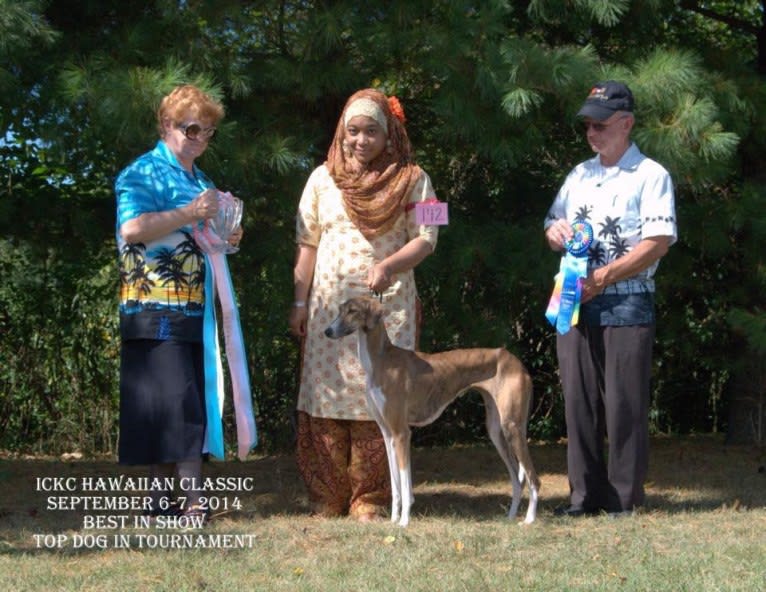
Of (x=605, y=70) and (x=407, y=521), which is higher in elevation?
(x=605, y=70)

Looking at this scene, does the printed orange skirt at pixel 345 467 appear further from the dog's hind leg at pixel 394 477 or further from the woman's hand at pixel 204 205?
the woman's hand at pixel 204 205

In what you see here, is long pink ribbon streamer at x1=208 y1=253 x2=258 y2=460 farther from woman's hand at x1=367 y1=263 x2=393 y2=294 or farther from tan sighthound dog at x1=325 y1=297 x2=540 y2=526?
woman's hand at x1=367 y1=263 x2=393 y2=294

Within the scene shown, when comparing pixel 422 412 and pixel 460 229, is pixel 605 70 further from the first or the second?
pixel 422 412

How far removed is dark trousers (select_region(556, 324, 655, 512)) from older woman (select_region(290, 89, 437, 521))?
882 millimetres

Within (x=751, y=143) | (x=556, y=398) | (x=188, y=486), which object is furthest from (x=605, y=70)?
(x=556, y=398)

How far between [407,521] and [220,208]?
1.74 metres

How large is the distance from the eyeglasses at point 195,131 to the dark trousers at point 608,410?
206 cm

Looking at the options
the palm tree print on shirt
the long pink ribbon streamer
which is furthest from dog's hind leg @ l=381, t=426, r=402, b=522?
the palm tree print on shirt

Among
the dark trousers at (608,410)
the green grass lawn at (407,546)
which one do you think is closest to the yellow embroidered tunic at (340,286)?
the green grass lawn at (407,546)

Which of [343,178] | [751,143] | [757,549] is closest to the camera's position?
[757,549]

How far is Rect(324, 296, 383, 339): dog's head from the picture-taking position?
550 cm

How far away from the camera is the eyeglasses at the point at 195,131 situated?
5.38 metres

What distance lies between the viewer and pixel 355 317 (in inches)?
217

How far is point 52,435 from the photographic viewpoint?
9.74 m
